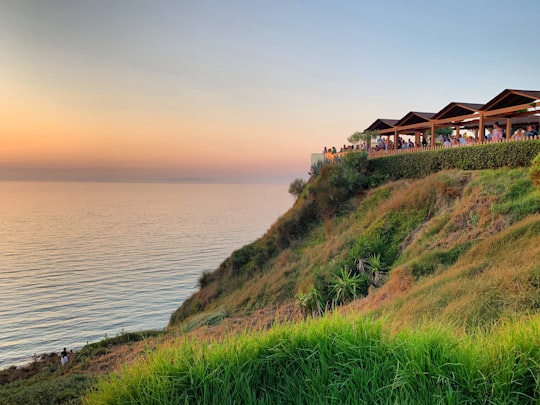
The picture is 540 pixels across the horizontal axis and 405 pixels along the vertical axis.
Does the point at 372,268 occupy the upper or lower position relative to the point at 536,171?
lower

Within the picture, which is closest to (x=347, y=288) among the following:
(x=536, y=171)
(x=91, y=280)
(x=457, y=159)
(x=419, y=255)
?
(x=419, y=255)

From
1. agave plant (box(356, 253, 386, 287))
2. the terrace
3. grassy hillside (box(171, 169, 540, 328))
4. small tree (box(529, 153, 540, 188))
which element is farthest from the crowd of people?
agave plant (box(356, 253, 386, 287))

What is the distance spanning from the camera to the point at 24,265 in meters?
39.9

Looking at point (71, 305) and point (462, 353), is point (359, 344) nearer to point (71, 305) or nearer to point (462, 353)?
point (462, 353)

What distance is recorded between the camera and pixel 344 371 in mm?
4352

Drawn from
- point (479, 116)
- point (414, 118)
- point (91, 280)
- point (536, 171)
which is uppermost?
point (414, 118)

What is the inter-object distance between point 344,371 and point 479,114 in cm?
2289

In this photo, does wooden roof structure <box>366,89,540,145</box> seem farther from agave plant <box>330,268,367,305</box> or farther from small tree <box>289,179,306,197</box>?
agave plant <box>330,268,367,305</box>

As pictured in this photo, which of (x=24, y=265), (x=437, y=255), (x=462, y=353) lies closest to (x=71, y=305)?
(x=24, y=265)

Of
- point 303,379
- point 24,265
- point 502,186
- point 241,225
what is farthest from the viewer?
point 241,225

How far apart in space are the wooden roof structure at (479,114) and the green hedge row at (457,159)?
2.13 metres

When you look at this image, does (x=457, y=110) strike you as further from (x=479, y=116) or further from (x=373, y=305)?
(x=373, y=305)

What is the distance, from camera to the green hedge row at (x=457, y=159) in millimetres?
18188

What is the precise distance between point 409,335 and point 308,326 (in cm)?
129
